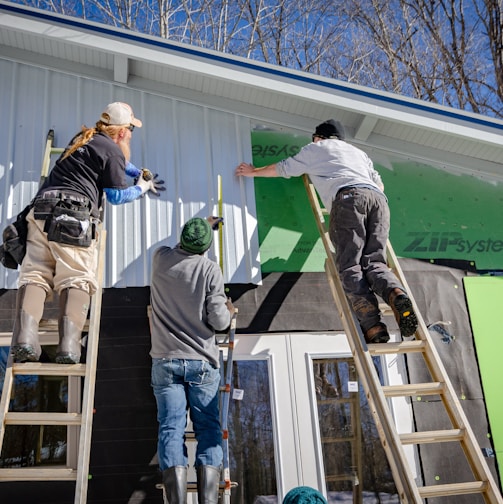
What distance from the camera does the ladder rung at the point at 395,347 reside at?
12.5ft

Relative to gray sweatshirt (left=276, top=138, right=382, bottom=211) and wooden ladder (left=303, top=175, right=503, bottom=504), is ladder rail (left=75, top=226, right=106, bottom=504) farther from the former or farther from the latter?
gray sweatshirt (left=276, top=138, right=382, bottom=211)

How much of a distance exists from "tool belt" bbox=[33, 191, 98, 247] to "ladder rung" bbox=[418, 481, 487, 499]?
237cm

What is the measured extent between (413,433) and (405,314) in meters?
0.70

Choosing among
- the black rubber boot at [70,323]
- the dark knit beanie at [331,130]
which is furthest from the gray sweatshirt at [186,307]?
the dark knit beanie at [331,130]

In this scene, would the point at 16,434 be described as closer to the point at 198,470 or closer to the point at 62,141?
the point at 198,470

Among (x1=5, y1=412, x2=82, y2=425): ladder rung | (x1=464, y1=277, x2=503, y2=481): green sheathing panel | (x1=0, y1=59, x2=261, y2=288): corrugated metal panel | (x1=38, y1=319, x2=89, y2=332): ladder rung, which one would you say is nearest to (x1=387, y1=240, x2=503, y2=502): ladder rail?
(x1=464, y1=277, x2=503, y2=481): green sheathing panel

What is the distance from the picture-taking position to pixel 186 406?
370 centimetres

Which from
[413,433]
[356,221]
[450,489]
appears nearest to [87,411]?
[413,433]

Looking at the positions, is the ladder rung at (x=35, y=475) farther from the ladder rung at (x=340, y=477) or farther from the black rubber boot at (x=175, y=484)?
the ladder rung at (x=340, y=477)

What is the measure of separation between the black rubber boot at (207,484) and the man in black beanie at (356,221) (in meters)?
1.31

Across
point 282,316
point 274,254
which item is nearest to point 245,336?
point 282,316

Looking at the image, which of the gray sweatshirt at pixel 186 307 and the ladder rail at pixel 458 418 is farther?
the gray sweatshirt at pixel 186 307

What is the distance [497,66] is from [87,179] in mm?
14228

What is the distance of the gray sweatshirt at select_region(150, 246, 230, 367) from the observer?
12.1 ft
